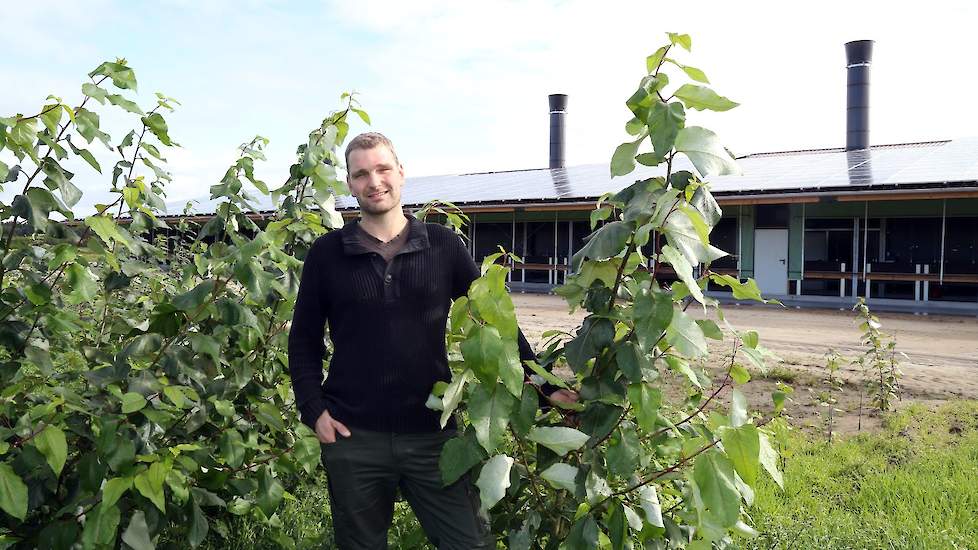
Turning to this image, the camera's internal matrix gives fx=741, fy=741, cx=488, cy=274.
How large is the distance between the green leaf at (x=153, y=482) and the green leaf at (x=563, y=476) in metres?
1.01

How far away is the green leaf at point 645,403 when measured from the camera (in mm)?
1816

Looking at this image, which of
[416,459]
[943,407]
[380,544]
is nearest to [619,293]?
[416,459]

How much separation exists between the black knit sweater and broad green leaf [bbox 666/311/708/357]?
60 cm

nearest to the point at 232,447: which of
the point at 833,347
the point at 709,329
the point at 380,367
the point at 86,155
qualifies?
the point at 380,367

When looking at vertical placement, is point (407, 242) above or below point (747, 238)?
below

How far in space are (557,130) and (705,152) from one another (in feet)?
92.4

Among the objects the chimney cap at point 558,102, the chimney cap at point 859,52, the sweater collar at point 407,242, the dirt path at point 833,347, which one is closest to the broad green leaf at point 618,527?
the sweater collar at point 407,242

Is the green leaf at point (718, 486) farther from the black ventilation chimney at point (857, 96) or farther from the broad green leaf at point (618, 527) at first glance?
the black ventilation chimney at point (857, 96)

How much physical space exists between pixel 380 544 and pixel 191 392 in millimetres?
799

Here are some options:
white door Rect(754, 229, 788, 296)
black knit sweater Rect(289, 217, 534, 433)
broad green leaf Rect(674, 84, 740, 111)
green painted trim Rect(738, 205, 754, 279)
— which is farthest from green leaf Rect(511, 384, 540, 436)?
green painted trim Rect(738, 205, 754, 279)

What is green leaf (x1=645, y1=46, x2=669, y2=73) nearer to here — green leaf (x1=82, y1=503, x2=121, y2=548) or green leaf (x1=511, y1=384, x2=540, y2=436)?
green leaf (x1=511, y1=384, x2=540, y2=436)

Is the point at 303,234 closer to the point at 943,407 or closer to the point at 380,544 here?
the point at 380,544

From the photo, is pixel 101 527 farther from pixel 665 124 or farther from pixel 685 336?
pixel 665 124

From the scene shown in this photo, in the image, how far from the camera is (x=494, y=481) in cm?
178
